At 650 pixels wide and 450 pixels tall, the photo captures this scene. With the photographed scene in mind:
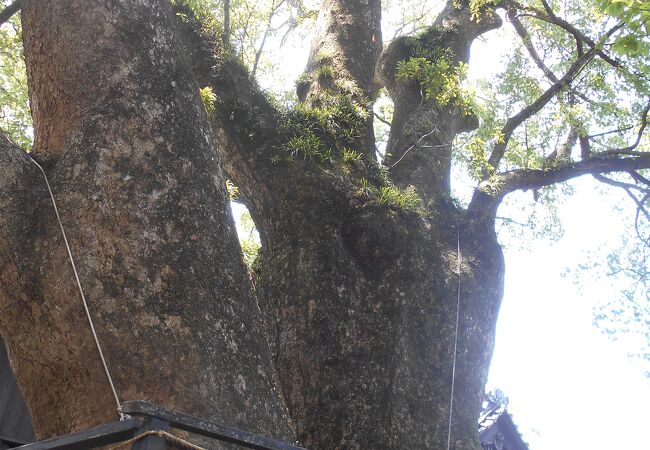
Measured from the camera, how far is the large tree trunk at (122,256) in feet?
8.70

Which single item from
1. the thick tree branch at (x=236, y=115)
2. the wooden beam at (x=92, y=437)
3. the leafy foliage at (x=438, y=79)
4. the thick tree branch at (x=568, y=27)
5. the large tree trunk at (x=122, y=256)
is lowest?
the wooden beam at (x=92, y=437)

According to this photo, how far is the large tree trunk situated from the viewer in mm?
2652

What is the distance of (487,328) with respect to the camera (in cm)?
485

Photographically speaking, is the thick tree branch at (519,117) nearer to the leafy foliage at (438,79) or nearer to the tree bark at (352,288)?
the leafy foliage at (438,79)

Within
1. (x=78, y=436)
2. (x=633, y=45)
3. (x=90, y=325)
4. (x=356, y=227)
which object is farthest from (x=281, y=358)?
(x=633, y=45)

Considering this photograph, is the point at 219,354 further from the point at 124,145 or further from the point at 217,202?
the point at 124,145

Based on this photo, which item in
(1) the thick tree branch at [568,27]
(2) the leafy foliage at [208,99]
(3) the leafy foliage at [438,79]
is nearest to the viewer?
(2) the leafy foliage at [208,99]

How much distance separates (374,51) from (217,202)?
357 centimetres

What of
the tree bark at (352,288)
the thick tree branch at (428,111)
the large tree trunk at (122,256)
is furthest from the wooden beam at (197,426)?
the thick tree branch at (428,111)

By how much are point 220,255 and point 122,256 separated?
419mm

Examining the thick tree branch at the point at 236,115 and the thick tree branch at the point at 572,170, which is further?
the thick tree branch at the point at 572,170

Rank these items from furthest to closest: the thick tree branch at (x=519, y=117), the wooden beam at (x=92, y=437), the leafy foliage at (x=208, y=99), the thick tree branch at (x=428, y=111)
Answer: the thick tree branch at (x=519, y=117)
the thick tree branch at (x=428, y=111)
the leafy foliage at (x=208, y=99)
the wooden beam at (x=92, y=437)

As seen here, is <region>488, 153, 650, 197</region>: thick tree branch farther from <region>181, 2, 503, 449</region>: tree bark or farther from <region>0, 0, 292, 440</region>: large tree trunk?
<region>0, 0, 292, 440</region>: large tree trunk

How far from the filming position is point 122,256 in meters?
2.77
